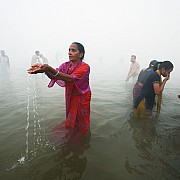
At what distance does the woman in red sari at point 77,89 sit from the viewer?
253 centimetres

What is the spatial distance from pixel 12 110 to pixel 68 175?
148 inches

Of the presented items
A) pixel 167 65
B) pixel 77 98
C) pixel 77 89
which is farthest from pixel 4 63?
pixel 167 65

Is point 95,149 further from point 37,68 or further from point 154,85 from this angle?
point 37,68

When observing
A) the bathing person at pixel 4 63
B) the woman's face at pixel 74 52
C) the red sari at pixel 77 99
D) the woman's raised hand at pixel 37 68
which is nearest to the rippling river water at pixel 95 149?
the red sari at pixel 77 99

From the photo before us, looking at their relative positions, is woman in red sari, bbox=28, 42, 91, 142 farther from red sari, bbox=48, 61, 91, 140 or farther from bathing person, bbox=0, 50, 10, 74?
bathing person, bbox=0, 50, 10, 74

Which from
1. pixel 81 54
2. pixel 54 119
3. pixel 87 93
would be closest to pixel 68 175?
pixel 87 93

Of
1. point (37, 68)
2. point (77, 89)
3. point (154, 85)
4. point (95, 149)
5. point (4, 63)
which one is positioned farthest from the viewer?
point (4, 63)

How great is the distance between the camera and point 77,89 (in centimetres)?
263

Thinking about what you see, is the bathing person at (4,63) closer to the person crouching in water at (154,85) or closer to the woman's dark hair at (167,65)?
the person crouching in water at (154,85)

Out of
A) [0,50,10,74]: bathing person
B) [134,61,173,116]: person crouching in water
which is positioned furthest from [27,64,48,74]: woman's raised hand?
[0,50,10,74]: bathing person

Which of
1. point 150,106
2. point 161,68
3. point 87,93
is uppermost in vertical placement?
point 161,68

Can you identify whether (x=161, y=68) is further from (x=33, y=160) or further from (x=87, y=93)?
(x=33, y=160)

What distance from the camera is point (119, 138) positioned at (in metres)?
3.64

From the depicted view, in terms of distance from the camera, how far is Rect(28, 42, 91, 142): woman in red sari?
2.53m
